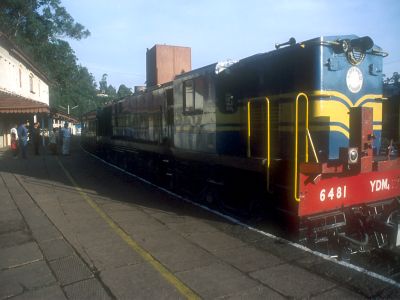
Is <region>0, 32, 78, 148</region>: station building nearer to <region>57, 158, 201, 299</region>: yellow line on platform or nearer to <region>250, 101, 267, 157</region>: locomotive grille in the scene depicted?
<region>57, 158, 201, 299</region>: yellow line on platform

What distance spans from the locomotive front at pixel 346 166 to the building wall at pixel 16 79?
72.1ft

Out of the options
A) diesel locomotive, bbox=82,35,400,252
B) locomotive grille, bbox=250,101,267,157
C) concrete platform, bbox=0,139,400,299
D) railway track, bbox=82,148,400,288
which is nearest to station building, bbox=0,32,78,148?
concrete platform, bbox=0,139,400,299

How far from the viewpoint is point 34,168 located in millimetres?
14766

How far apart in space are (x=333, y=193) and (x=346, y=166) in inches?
18.5

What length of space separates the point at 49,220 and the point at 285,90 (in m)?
5.19

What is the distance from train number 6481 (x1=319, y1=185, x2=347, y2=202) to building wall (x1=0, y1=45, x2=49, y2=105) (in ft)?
73.3

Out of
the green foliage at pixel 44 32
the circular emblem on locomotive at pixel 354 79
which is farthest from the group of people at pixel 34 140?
the green foliage at pixel 44 32

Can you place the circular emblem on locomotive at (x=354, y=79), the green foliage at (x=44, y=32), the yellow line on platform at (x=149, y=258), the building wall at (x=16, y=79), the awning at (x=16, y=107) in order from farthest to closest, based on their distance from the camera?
1. the green foliage at (x=44, y=32)
2. the building wall at (x=16, y=79)
3. the awning at (x=16, y=107)
4. the circular emblem on locomotive at (x=354, y=79)
5. the yellow line on platform at (x=149, y=258)

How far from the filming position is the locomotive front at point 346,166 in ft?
18.0

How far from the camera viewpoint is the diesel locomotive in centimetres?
556

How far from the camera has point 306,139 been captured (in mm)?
5539

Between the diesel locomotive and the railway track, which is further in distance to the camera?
the diesel locomotive

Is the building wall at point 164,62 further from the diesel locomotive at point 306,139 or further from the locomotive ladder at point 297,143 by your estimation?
the locomotive ladder at point 297,143

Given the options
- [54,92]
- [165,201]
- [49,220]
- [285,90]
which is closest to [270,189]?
[285,90]
